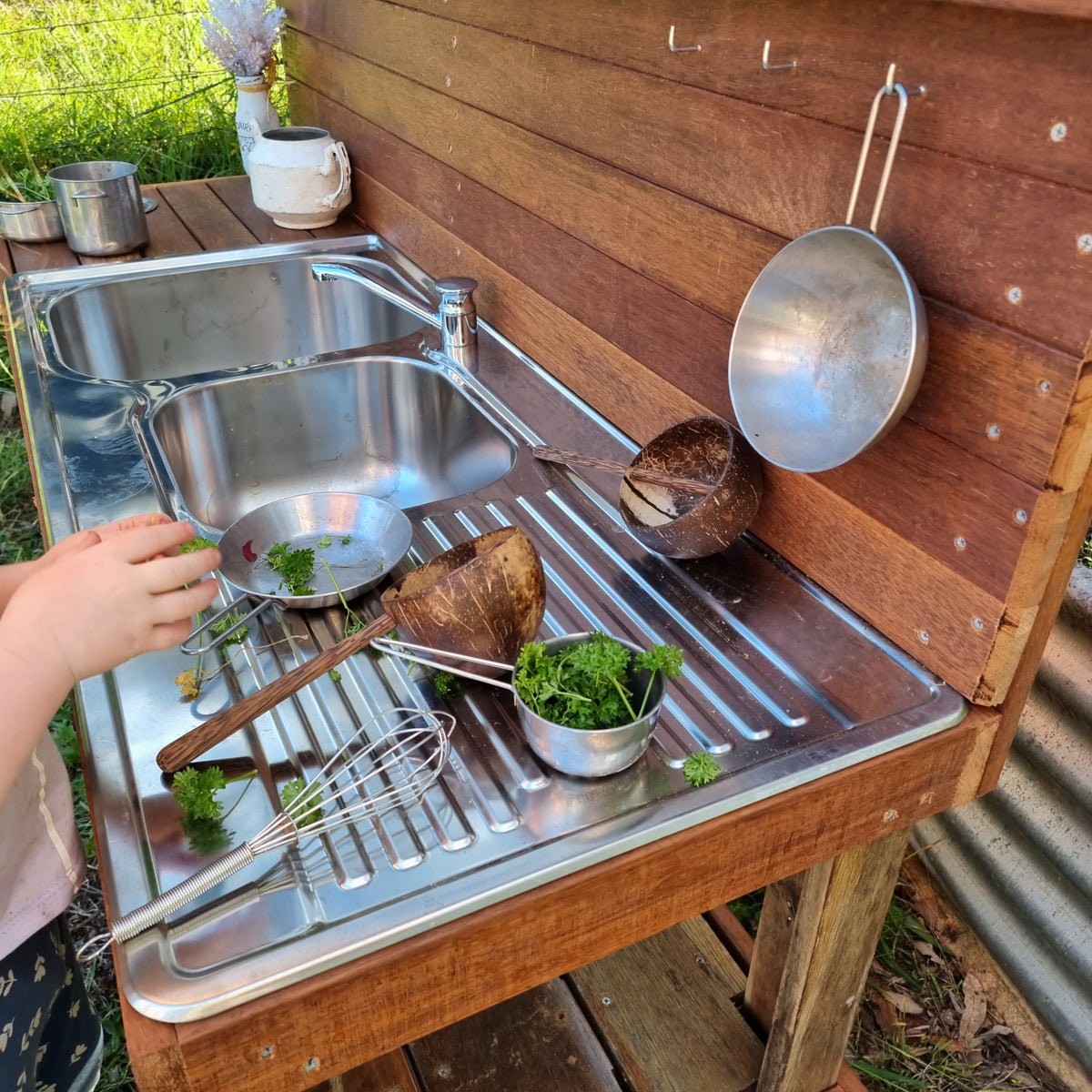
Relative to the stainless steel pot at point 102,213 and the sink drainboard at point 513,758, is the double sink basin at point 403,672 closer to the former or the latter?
the sink drainboard at point 513,758

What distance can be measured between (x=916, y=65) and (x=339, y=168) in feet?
5.29

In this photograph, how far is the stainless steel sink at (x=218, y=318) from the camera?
1.97 meters

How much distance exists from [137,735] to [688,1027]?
1033mm

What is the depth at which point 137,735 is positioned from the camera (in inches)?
36.4

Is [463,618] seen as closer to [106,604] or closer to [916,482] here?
[106,604]

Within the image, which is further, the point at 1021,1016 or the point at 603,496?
the point at 1021,1016

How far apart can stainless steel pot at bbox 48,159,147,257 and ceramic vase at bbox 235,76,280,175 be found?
271 millimetres

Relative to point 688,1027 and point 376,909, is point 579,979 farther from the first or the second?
point 376,909

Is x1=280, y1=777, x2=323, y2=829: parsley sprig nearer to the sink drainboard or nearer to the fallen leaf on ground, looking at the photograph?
the sink drainboard

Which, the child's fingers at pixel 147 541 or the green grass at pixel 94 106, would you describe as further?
the green grass at pixel 94 106

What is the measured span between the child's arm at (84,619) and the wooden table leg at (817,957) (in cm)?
75

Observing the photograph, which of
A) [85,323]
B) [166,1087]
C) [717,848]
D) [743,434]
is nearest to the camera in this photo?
[166,1087]

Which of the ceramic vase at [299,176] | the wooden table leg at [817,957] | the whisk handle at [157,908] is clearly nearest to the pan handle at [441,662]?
the whisk handle at [157,908]

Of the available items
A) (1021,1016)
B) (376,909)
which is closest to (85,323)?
(376,909)
